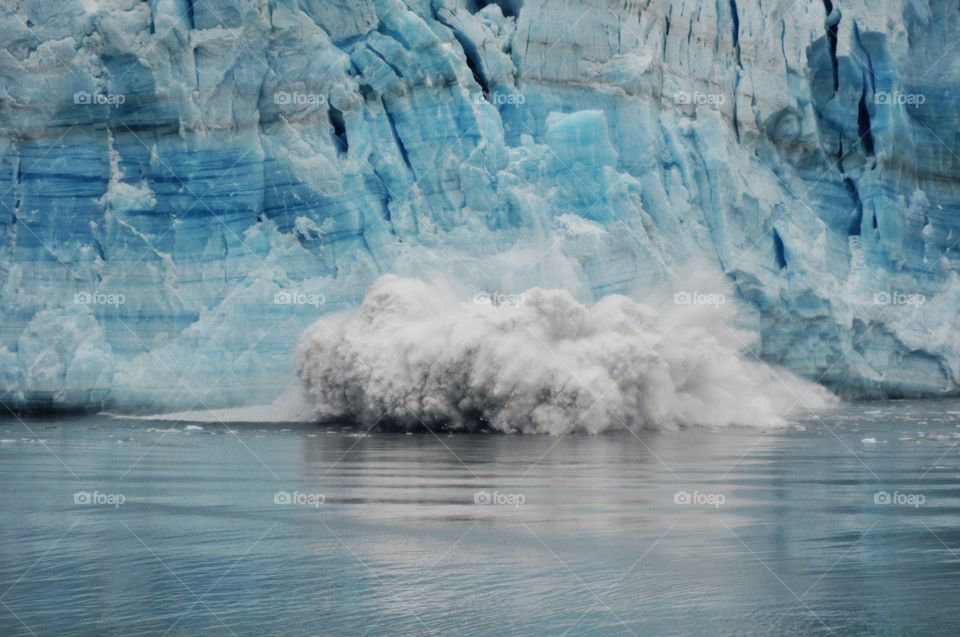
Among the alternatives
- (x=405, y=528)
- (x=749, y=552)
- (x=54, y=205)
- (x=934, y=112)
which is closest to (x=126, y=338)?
(x=54, y=205)

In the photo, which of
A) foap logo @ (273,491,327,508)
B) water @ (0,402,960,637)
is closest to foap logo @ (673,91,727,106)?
water @ (0,402,960,637)

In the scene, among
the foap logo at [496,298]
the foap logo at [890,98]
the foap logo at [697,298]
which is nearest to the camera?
the foap logo at [496,298]

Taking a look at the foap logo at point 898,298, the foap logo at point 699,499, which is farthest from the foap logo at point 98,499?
the foap logo at point 898,298

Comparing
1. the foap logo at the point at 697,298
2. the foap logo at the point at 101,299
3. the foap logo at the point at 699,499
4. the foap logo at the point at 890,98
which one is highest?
the foap logo at the point at 890,98

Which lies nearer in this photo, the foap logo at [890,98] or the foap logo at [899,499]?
the foap logo at [899,499]

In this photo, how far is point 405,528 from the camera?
28.5 feet

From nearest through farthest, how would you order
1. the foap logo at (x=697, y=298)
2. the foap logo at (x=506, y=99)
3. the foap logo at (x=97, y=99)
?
the foap logo at (x=97, y=99)
the foap logo at (x=697, y=298)
the foap logo at (x=506, y=99)

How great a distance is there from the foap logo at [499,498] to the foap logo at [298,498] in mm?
1192

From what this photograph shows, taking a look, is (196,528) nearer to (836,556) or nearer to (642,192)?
(836,556)

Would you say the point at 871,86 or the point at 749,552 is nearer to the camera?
the point at 749,552

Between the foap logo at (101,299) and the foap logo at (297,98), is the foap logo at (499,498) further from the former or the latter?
the foap logo at (297,98)

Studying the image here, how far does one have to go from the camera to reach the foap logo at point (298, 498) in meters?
10.0

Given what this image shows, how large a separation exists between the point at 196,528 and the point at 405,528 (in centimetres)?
139

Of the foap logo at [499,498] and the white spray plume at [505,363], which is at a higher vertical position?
the foap logo at [499,498]
